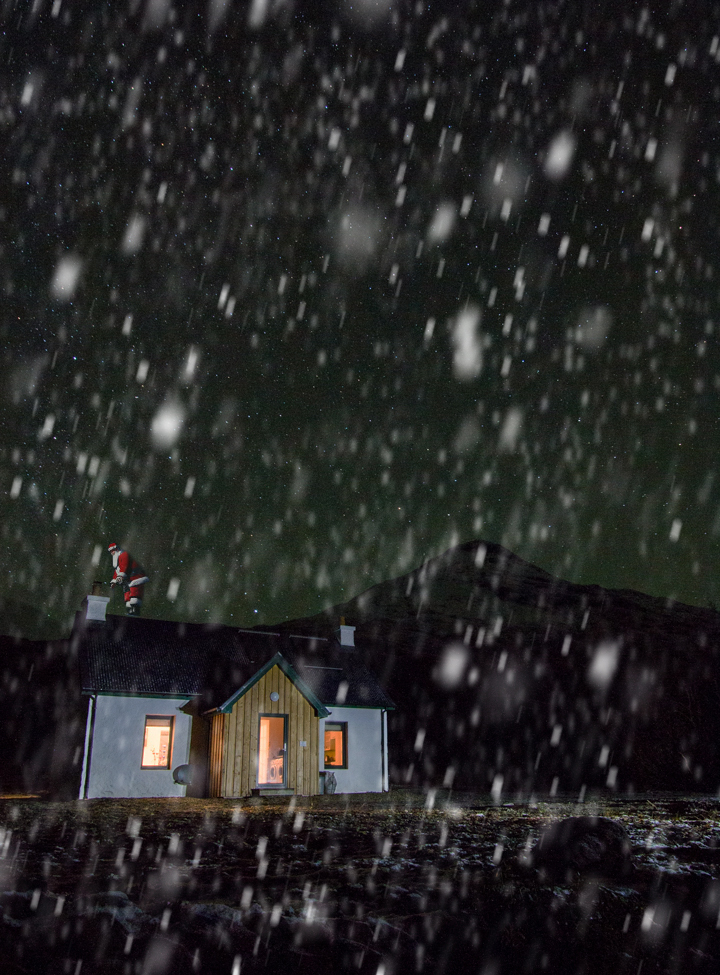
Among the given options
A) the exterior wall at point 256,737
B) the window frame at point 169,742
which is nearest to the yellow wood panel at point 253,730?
the exterior wall at point 256,737

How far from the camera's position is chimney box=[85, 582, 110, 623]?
72.5 feet

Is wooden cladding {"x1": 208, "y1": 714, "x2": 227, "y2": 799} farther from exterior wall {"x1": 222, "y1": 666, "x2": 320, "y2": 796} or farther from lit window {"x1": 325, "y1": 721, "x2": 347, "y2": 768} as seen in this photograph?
lit window {"x1": 325, "y1": 721, "x2": 347, "y2": 768}

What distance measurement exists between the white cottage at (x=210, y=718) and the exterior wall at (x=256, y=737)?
3cm

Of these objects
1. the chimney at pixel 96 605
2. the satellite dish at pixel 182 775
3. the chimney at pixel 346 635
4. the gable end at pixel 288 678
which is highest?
the chimney at pixel 96 605

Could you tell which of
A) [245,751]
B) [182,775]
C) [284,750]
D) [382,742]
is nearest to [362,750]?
[382,742]

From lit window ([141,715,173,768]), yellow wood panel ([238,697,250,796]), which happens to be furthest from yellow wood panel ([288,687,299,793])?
lit window ([141,715,173,768])

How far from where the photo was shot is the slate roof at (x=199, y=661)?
18844 millimetres

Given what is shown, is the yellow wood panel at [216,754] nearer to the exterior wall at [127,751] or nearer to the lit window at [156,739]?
the exterior wall at [127,751]

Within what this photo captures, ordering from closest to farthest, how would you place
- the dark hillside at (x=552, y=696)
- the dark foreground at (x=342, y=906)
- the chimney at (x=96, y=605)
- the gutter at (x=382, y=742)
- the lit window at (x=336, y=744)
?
the dark foreground at (x=342, y=906) < the lit window at (x=336, y=744) < the gutter at (x=382, y=742) < the chimney at (x=96, y=605) < the dark hillside at (x=552, y=696)

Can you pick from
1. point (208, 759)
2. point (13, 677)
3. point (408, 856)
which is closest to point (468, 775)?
point (208, 759)

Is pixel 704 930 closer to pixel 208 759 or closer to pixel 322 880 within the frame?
pixel 322 880

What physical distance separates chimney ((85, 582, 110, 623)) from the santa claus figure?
36.4 inches

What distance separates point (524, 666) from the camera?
2261 inches

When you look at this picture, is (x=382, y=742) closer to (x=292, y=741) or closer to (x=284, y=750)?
(x=292, y=741)
